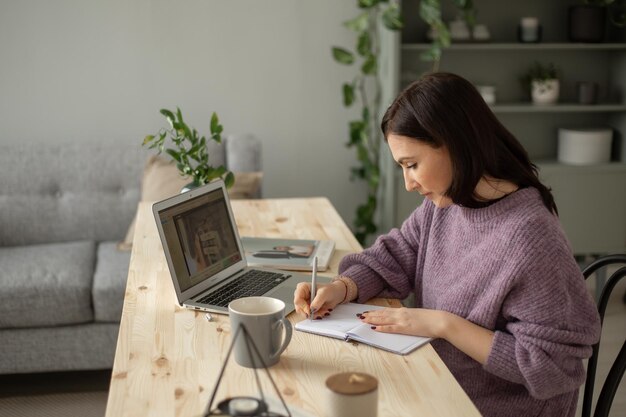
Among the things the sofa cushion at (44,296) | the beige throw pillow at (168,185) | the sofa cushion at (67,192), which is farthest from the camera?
the sofa cushion at (67,192)

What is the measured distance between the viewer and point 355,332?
4.66 feet

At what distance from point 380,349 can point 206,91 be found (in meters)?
2.71

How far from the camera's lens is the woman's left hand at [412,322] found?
1.41m

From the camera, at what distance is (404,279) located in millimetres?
1741

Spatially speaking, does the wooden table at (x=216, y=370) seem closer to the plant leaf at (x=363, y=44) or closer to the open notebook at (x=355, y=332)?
the open notebook at (x=355, y=332)

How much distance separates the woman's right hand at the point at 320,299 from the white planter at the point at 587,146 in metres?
2.75

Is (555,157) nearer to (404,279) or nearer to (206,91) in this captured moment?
(206,91)

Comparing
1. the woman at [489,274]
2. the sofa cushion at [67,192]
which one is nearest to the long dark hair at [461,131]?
the woman at [489,274]

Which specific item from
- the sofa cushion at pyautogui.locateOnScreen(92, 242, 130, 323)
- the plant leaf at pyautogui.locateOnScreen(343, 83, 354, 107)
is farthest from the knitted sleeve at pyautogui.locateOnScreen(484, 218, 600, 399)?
the plant leaf at pyautogui.locateOnScreen(343, 83, 354, 107)

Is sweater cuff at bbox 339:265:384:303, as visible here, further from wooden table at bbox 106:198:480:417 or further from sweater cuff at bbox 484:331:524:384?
sweater cuff at bbox 484:331:524:384

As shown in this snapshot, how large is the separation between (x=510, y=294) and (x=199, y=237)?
708 millimetres

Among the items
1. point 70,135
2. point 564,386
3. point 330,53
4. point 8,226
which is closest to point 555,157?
point 330,53

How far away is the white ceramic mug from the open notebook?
0.46 ft

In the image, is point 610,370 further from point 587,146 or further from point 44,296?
point 587,146
